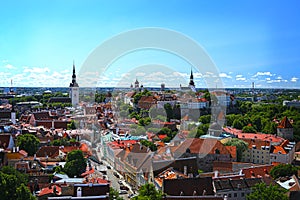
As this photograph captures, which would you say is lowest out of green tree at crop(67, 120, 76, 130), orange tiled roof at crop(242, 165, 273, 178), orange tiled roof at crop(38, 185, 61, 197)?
orange tiled roof at crop(38, 185, 61, 197)

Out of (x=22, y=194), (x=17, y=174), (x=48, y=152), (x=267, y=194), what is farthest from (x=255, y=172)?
(x=48, y=152)

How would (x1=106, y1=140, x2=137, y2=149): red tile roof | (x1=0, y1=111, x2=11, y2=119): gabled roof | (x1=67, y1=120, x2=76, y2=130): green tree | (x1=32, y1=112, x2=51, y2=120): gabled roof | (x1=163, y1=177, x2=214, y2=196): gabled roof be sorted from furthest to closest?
1. (x1=0, y1=111, x2=11, y2=119): gabled roof
2. (x1=32, y1=112, x2=51, y2=120): gabled roof
3. (x1=67, y1=120, x2=76, y2=130): green tree
4. (x1=106, y1=140, x2=137, y2=149): red tile roof
5. (x1=163, y1=177, x2=214, y2=196): gabled roof

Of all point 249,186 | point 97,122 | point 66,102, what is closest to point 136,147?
point 249,186

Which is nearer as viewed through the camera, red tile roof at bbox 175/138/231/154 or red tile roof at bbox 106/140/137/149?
red tile roof at bbox 175/138/231/154

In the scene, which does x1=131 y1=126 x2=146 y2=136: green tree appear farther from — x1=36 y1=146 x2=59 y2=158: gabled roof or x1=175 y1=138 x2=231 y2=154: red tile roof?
x1=36 y1=146 x2=59 y2=158: gabled roof

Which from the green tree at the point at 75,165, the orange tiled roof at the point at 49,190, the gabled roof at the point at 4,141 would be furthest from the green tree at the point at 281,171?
the gabled roof at the point at 4,141

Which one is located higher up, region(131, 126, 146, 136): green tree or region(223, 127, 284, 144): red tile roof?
region(131, 126, 146, 136): green tree

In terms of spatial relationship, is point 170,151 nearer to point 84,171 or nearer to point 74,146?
point 84,171

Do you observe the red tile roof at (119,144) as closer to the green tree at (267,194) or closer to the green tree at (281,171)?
the green tree at (281,171)

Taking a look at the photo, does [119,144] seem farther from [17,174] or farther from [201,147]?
[17,174]

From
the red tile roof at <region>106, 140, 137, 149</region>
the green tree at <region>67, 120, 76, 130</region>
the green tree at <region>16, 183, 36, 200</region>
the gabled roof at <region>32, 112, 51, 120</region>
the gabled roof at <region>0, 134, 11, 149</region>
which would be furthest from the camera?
the gabled roof at <region>32, 112, 51, 120</region>

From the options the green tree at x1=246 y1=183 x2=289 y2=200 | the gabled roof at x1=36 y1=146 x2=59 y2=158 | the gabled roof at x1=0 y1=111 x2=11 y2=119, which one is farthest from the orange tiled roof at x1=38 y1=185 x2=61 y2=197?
the gabled roof at x1=0 y1=111 x2=11 y2=119
